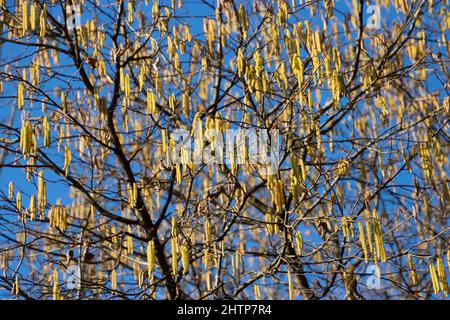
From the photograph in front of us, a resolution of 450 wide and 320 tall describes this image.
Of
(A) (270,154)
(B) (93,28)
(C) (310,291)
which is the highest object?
(B) (93,28)

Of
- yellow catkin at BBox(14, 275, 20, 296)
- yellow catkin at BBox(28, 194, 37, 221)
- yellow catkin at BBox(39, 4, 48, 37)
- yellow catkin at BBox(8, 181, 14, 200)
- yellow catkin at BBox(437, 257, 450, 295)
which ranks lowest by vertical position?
yellow catkin at BBox(437, 257, 450, 295)

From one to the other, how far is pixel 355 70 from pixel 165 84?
130 centimetres

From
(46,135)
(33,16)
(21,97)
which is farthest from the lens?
(33,16)

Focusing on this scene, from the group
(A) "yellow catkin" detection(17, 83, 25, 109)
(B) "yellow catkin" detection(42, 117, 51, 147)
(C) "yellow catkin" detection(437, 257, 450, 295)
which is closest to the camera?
(C) "yellow catkin" detection(437, 257, 450, 295)

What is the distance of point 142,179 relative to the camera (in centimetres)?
484

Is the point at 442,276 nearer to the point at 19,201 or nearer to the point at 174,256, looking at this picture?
the point at 174,256

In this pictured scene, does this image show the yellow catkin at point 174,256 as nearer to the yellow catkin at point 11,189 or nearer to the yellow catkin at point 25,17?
the yellow catkin at point 11,189

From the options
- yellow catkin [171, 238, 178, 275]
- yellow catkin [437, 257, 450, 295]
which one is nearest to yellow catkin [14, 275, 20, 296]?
yellow catkin [171, 238, 178, 275]

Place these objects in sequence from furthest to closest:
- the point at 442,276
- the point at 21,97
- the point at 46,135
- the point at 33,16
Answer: the point at 33,16 < the point at 21,97 < the point at 46,135 < the point at 442,276

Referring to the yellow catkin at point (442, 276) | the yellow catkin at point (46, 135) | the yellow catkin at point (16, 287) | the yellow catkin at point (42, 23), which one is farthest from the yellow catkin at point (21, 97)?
the yellow catkin at point (442, 276)

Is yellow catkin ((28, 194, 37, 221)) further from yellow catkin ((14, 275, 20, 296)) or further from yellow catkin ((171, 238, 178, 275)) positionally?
yellow catkin ((171, 238, 178, 275))

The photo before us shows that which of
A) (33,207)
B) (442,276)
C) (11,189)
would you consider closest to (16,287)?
(33,207)
